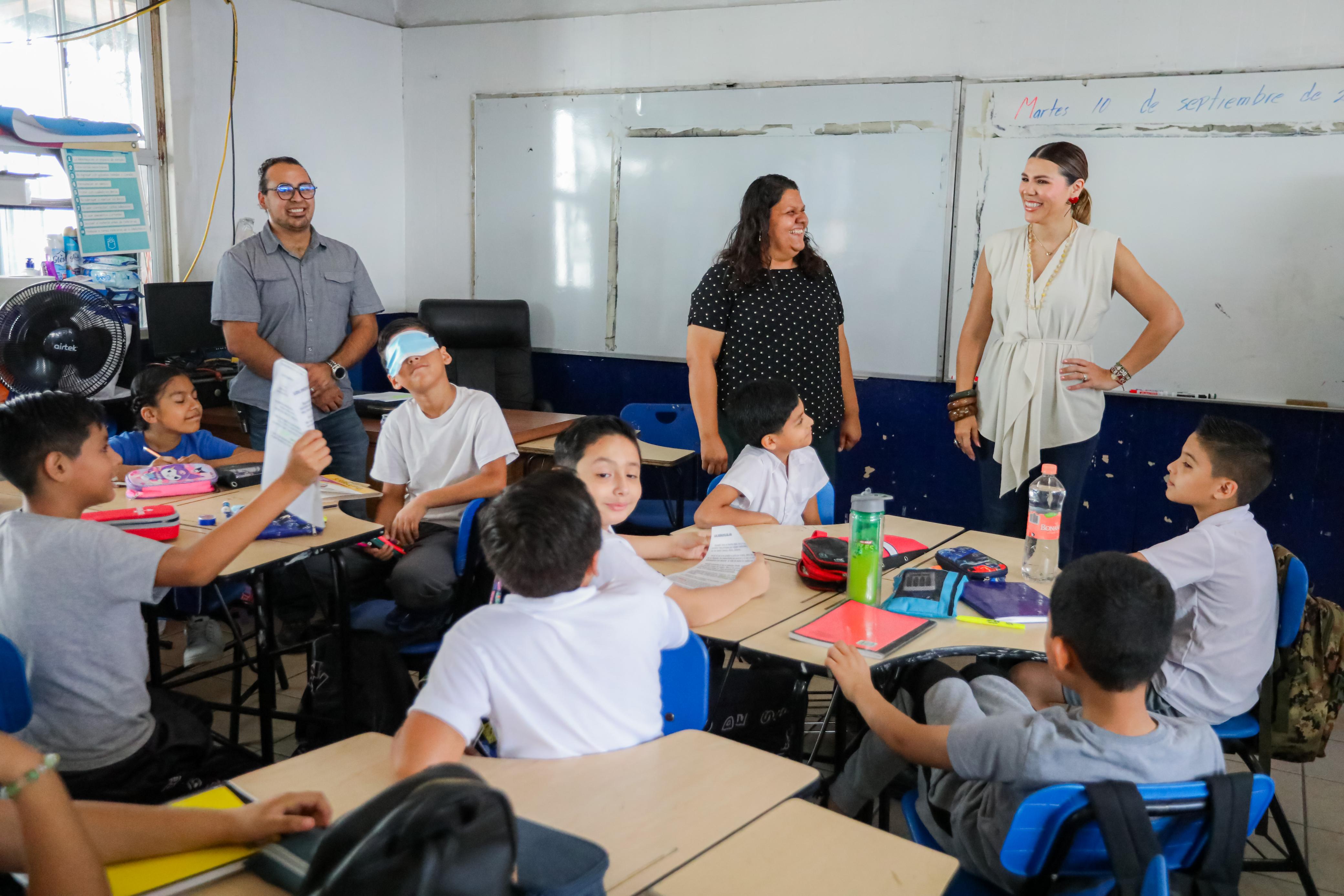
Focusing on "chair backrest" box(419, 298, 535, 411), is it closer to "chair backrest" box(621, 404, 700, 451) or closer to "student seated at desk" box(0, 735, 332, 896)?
"chair backrest" box(621, 404, 700, 451)

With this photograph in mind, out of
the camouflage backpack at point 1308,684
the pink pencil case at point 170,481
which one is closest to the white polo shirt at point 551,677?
the camouflage backpack at point 1308,684

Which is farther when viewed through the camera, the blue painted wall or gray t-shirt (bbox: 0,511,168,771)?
the blue painted wall

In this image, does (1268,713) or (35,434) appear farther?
(1268,713)

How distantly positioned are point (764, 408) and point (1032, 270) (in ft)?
3.11

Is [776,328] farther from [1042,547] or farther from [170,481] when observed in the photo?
[170,481]

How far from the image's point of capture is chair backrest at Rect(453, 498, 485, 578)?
2707 millimetres

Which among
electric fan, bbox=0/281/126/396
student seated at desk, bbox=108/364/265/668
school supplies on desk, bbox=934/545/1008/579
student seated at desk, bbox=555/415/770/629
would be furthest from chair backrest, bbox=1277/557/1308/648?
electric fan, bbox=0/281/126/396

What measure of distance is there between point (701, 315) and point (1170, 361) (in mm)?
2028

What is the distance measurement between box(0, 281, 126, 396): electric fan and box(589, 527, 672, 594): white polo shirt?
2.24 meters

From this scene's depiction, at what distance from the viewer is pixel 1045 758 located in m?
1.47

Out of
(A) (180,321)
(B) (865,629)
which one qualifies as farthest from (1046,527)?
(A) (180,321)

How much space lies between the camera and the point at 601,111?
512 cm

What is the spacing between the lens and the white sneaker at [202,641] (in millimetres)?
3020

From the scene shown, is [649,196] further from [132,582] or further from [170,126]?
[132,582]
